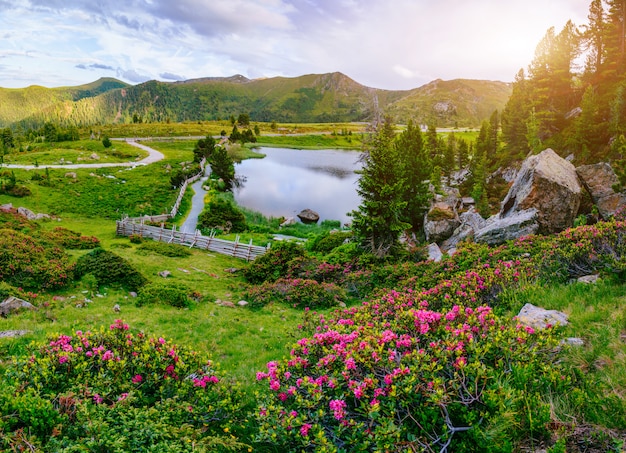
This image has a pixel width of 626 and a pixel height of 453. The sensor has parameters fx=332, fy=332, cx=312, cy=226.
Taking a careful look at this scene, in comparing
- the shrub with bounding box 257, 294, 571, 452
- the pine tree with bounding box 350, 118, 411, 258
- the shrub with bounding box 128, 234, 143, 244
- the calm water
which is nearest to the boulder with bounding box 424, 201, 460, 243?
the pine tree with bounding box 350, 118, 411, 258

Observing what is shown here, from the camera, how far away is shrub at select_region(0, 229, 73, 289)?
15023 millimetres

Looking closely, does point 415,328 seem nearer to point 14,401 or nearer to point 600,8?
point 14,401

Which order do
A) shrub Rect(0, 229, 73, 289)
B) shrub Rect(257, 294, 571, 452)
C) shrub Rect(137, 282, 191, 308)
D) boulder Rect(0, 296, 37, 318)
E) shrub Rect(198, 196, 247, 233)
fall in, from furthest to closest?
1. shrub Rect(198, 196, 247, 233)
2. shrub Rect(137, 282, 191, 308)
3. shrub Rect(0, 229, 73, 289)
4. boulder Rect(0, 296, 37, 318)
5. shrub Rect(257, 294, 571, 452)

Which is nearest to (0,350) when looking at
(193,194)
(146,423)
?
(146,423)

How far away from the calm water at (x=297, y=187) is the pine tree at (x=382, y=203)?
15.6 metres

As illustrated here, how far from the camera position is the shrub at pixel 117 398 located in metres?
4.55

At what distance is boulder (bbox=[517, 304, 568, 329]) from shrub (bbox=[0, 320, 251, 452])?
18.9 ft

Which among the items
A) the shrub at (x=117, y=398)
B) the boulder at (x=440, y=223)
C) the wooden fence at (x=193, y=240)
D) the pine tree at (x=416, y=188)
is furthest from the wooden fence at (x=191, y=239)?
the shrub at (x=117, y=398)

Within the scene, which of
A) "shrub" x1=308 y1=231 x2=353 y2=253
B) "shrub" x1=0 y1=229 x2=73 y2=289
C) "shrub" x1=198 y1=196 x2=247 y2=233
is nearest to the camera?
"shrub" x1=0 y1=229 x2=73 y2=289

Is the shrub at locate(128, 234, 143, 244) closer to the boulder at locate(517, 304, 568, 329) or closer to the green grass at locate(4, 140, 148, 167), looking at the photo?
the boulder at locate(517, 304, 568, 329)

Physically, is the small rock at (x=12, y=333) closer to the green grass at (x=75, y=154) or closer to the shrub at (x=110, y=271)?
the shrub at (x=110, y=271)

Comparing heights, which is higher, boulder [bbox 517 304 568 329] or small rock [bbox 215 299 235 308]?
boulder [bbox 517 304 568 329]

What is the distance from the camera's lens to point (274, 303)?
1644 centimetres

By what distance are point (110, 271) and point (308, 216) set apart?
3029 cm
